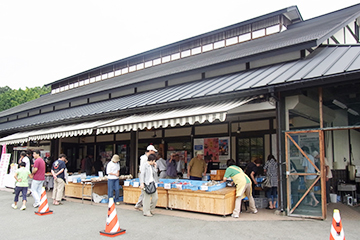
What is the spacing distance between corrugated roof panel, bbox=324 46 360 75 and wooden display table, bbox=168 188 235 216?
378cm

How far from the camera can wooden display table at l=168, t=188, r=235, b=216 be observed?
721 centimetres

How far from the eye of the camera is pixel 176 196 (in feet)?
26.5

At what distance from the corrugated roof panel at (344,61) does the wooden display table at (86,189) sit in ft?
25.7

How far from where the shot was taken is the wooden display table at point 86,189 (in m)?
10.0

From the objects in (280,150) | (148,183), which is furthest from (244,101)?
(148,183)

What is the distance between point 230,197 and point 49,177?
29.6 ft

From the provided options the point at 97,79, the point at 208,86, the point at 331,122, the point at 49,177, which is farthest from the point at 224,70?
the point at 97,79

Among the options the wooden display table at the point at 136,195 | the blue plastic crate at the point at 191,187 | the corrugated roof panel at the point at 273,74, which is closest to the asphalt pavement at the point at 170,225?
the wooden display table at the point at 136,195

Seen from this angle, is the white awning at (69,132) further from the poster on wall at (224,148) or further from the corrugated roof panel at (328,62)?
the corrugated roof panel at (328,62)

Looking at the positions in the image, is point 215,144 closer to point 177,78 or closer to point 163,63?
point 177,78

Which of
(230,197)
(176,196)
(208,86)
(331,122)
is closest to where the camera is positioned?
(230,197)

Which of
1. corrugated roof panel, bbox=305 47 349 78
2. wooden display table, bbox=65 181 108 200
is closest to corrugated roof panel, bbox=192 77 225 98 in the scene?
corrugated roof panel, bbox=305 47 349 78

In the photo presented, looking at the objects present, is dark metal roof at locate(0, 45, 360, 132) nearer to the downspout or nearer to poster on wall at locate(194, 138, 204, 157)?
the downspout

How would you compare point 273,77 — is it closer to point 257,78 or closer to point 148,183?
point 257,78
